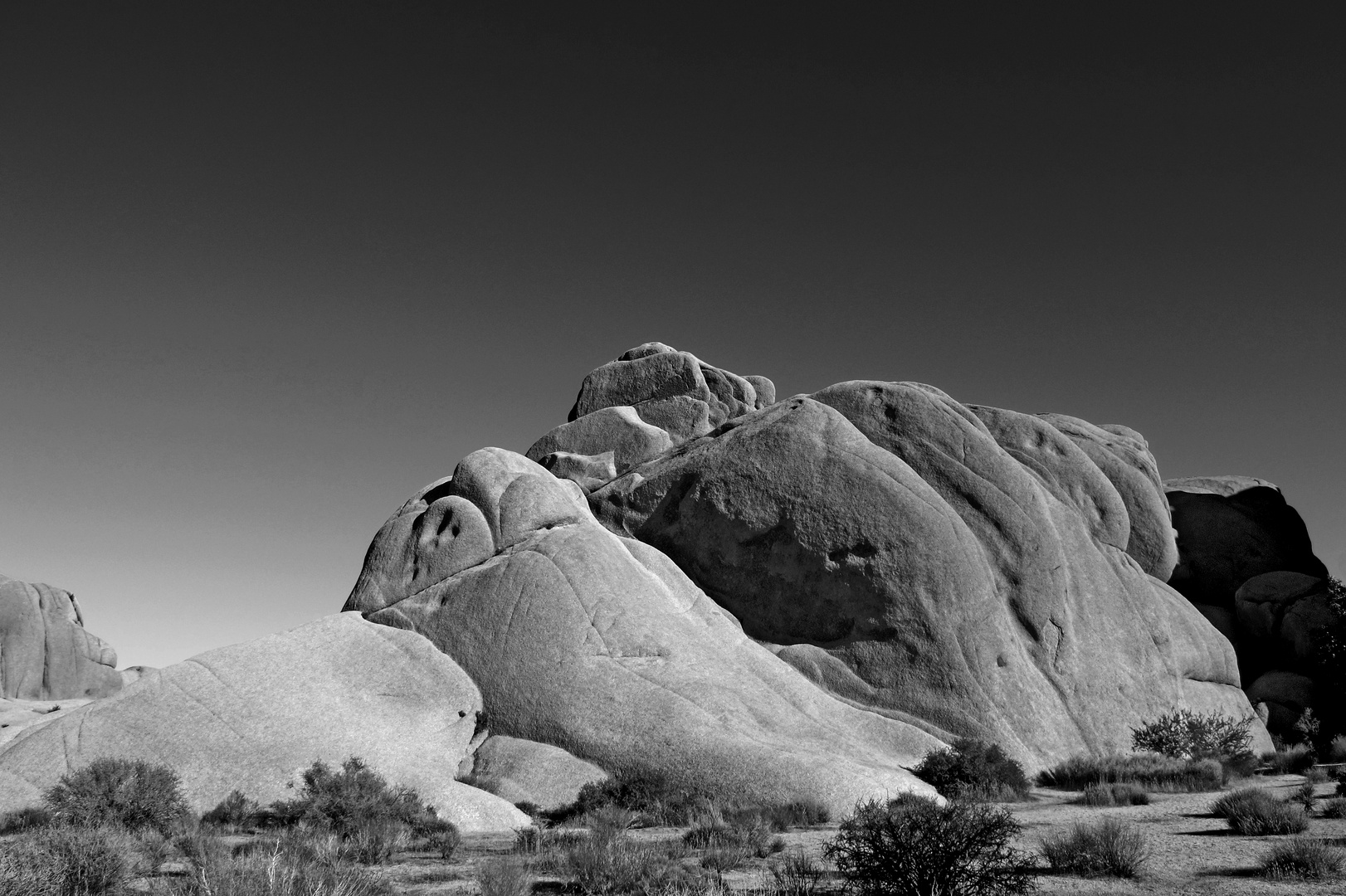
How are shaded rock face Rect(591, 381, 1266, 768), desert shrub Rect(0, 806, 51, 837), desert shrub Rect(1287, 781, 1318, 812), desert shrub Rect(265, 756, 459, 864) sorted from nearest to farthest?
desert shrub Rect(265, 756, 459, 864) → desert shrub Rect(0, 806, 51, 837) → desert shrub Rect(1287, 781, 1318, 812) → shaded rock face Rect(591, 381, 1266, 768)

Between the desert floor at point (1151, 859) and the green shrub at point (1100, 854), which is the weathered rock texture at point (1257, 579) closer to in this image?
the desert floor at point (1151, 859)

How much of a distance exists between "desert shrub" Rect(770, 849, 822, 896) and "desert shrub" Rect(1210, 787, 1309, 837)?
647 centimetres

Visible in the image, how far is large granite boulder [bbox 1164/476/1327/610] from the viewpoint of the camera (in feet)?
116

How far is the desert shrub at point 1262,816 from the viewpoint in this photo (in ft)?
41.7

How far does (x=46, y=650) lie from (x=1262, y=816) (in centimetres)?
6444

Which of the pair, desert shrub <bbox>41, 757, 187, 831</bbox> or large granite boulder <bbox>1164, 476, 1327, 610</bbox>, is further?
large granite boulder <bbox>1164, 476, 1327, 610</bbox>

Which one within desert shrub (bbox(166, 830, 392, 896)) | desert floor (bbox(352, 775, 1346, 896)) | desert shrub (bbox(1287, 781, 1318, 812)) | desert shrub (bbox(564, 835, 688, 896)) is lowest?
desert shrub (bbox(1287, 781, 1318, 812))

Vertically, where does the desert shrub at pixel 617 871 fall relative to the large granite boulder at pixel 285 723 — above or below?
below

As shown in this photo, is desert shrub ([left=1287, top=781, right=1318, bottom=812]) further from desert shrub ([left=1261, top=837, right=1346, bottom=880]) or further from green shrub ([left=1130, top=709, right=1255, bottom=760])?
green shrub ([left=1130, top=709, right=1255, bottom=760])

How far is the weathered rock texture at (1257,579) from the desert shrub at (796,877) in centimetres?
2712

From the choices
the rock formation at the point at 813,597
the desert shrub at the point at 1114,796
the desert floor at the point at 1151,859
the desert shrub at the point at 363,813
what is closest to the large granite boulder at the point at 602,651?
the rock formation at the point at 813,597

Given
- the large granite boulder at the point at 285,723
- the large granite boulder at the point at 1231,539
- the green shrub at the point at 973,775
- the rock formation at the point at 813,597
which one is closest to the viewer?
the large granite boulder at the point at 285,723

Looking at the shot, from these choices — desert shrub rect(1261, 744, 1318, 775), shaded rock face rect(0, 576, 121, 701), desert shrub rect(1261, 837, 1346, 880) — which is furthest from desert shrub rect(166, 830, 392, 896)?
shaded rock face rect(0, 576, 121, 701)

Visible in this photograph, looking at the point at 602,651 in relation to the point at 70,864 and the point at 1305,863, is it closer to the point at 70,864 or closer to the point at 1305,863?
the point at 70,864
